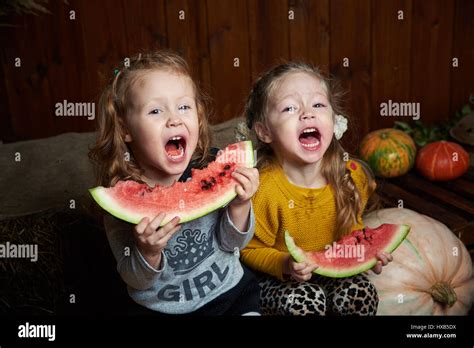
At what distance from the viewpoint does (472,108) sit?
303 centimetres

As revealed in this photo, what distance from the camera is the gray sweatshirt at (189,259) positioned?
1.46 metres

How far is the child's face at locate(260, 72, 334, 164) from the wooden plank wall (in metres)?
0.97

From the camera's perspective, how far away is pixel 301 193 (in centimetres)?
163

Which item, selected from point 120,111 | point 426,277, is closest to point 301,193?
point 426,277

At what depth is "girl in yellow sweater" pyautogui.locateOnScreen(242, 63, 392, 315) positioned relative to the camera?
1525mm

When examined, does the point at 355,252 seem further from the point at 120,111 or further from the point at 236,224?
the point at 120,111

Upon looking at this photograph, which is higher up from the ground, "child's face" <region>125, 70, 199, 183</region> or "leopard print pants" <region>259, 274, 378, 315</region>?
"child's face" <region>125, 70, 199, 183</region>

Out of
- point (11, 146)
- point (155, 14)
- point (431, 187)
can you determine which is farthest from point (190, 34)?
point (431, 187)

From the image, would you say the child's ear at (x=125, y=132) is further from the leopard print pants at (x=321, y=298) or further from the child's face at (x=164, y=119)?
the leopard print pants at (x=321, y=298)

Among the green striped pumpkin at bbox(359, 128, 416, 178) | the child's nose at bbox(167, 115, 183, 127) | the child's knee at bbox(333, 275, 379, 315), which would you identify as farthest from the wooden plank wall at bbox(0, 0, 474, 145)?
the child's knee at bbox(333, 275, 379, 315)

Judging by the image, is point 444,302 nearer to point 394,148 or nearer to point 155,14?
point 394,148

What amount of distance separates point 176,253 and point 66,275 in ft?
1.47

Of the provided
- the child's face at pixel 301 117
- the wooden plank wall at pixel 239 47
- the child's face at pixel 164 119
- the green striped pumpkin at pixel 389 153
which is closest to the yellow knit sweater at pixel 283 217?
the child's face at pixel 301 117

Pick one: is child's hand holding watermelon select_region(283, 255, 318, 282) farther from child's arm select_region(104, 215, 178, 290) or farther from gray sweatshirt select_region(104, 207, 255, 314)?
child's arm select_region(104, 215, 178, 290)
